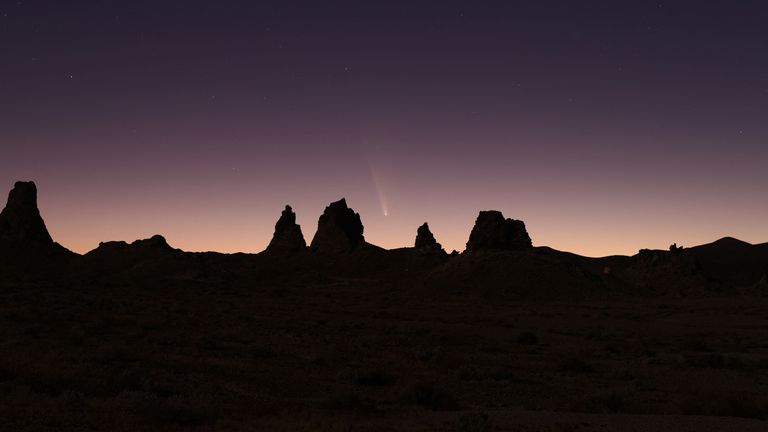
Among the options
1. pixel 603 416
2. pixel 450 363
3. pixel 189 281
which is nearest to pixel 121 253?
pixel 189 281

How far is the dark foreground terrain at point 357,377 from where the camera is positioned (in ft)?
34.2

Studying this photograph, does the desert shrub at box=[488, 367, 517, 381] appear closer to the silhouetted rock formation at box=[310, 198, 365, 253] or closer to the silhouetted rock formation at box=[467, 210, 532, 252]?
the silhouetted rock formation at box=[467, 210, 532, 252]

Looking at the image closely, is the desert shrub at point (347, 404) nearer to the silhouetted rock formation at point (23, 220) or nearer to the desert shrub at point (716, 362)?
the desert shrub at point (716, 362)

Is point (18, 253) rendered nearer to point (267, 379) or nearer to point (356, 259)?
point (356, 259)

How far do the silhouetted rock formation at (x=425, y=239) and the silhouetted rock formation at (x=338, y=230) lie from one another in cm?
1641

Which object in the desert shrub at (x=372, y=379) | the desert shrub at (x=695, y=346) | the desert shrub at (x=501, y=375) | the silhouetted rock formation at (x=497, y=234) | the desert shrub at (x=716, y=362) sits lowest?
the desert shrub at (x=372, y=379)

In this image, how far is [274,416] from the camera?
10680 millimetres

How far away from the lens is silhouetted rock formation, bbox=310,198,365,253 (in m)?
133

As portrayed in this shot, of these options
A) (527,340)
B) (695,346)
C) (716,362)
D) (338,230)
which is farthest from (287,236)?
(716,362)

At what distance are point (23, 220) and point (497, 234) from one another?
77.7 meters

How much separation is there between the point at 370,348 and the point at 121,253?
336 feet

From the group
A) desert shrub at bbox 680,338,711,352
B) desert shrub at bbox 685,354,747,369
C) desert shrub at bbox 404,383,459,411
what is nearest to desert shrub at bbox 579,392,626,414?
desert shrub at bbox 404,383,459,411

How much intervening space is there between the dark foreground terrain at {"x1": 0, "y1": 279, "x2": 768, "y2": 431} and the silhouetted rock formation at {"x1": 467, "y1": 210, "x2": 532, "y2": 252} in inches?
2087

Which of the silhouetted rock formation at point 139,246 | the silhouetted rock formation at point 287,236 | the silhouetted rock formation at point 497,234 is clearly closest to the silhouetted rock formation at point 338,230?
the silhouetted rock formation at point 287,236
